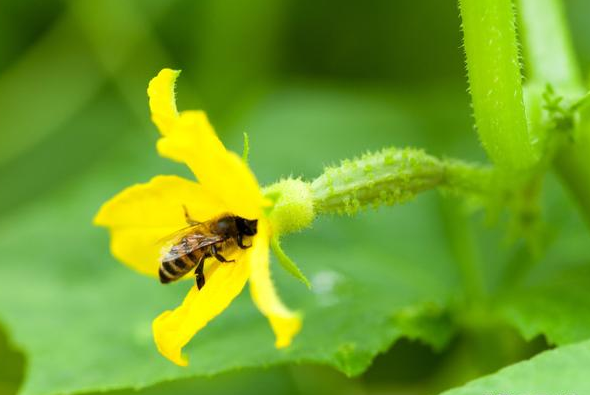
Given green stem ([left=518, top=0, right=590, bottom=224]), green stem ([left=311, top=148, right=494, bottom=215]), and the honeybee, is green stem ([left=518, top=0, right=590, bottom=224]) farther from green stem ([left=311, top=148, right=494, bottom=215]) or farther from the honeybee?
the honeybee

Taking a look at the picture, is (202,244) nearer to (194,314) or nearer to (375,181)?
(194,314)

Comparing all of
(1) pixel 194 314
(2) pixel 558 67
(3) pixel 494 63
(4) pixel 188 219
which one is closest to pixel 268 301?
(1) pixel 194 314

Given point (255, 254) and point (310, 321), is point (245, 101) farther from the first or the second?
point (255, 254)

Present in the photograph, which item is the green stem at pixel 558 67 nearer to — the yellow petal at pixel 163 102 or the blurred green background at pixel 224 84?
the yellow petal at pixel 163 102

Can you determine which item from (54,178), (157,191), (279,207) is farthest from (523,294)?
(54,178)

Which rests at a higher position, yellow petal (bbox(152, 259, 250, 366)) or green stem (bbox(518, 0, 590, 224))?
green stem (bbox(518, 0, 590, 224))

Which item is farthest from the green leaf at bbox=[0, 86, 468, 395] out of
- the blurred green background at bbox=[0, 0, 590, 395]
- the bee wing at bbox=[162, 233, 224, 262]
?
the bee wing at bbox=[162, 233, 224, 262]

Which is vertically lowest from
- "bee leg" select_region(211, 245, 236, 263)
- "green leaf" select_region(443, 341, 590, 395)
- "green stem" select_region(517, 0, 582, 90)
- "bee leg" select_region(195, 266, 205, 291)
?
"green leaf" select_region(443, 341, 590, 395)
